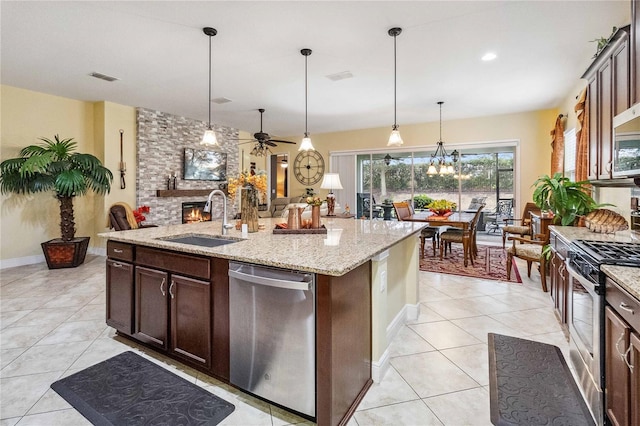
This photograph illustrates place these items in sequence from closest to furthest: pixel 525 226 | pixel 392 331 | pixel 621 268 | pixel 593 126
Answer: pixel 621 268, pixel 392 331, pixel 593 126, pixel 525 226

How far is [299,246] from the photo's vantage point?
2068 mm

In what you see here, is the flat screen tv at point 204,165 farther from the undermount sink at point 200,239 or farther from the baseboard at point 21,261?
the undermount sink at point 200,239

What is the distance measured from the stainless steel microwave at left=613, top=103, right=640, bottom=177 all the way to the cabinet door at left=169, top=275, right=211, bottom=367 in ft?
8.91

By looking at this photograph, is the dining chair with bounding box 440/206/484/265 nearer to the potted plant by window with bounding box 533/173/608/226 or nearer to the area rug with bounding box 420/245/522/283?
the area rug with bounding box 420/245/522/283

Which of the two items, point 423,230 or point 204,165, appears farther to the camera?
point 204,165

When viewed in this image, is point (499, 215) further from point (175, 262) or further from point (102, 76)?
point (102, 76)

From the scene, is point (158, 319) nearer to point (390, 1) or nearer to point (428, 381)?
point (428, 381)

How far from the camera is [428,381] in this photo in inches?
82.6

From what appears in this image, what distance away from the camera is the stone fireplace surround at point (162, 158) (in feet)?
20.5

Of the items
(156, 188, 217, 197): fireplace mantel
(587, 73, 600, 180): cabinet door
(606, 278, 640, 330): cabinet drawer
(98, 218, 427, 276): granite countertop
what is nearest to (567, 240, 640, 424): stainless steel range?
(606, 278, 640, 330): cabinet drawer

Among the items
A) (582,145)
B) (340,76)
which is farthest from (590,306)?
(340,76)

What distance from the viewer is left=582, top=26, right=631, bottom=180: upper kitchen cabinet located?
2.17 metres

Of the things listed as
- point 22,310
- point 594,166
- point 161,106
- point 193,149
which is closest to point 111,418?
point 22,310

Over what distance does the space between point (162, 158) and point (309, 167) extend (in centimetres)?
384
